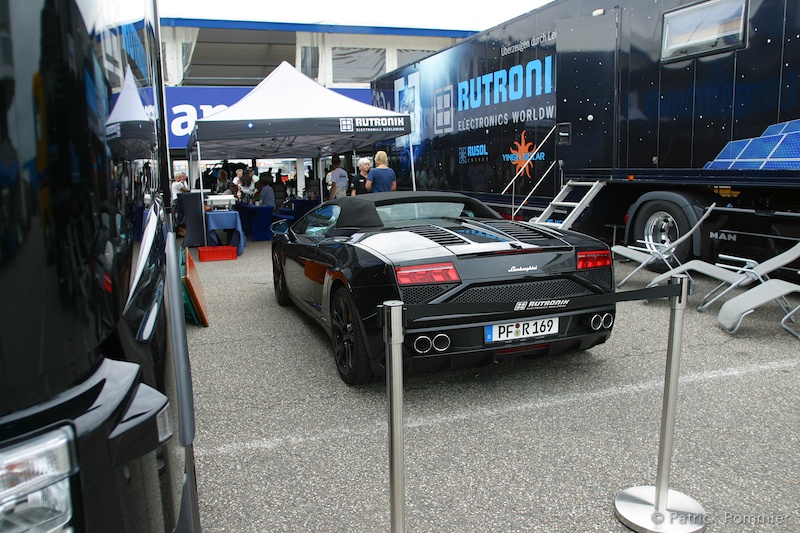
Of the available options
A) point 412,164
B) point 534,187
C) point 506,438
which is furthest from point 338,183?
point 506,438

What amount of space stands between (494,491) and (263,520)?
1.03 metres

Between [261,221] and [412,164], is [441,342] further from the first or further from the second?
[261,221]

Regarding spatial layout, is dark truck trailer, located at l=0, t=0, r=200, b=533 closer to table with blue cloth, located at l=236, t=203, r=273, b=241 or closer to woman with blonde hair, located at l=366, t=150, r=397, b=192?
woman with blonde hair, located at l=366, t=150, r=397, b=192

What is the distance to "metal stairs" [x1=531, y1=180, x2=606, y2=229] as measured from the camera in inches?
337

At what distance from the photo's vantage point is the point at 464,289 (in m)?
3.85

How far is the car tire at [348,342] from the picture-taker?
4.11 meters

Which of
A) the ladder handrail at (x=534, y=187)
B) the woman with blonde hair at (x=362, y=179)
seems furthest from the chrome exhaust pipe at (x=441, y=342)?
the woman with blonde hair at (x=362, y=179)

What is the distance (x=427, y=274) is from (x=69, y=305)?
285 cm

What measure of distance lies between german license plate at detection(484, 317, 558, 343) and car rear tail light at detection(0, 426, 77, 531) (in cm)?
298

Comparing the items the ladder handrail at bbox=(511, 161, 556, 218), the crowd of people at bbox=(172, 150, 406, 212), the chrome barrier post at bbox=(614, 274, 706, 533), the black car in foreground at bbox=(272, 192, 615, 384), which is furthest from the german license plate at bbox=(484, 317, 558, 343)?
the ladder handrail at bbox=(511, 161, 556, 218)

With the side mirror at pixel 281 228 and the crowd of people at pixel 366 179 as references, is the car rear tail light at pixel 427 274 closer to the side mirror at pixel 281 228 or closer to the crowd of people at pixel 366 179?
the side mirror at pixel 281 228

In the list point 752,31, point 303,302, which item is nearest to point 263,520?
point 303,302

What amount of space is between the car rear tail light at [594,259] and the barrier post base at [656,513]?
64.8 inches

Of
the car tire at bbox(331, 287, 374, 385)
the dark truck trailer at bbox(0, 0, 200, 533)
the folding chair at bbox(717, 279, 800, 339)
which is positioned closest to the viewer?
the dark truck trailer at bbox(0, 0, 200, 533)
